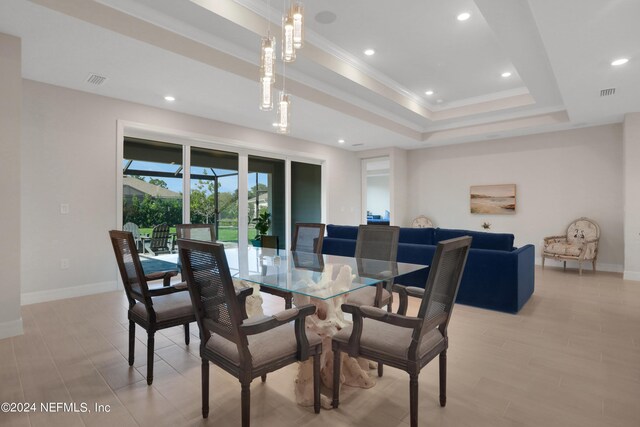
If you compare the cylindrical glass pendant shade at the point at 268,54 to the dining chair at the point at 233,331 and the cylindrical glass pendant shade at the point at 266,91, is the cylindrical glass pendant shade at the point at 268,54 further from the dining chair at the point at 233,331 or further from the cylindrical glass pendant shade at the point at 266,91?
the dining chair at the point at 233,331

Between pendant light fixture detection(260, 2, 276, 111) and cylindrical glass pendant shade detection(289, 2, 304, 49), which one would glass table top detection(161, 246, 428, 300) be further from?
cylindrical glass pendant shade detection(289, 2, 304, 49)

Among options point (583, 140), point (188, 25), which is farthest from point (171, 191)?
point (583, 140)

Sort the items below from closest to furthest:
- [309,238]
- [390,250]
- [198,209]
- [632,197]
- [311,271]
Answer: [311,271] → [390,250] → [309,238] → [632,197] → [198,209]

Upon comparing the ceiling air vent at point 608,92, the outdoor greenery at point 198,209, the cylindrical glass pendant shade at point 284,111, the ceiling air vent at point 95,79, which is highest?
the ceiling air vent at point 608,92

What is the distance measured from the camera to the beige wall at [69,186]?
156 inches

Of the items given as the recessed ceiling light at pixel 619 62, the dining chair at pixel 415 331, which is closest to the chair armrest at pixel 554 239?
the recessed ceiling light at pixel 619 62

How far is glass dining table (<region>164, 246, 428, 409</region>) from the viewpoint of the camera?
6.46ft

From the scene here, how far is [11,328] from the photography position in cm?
296

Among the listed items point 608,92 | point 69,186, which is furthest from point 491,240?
point 69,186

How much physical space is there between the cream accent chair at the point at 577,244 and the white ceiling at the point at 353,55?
6.26ft

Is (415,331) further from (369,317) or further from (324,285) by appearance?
(324,285)

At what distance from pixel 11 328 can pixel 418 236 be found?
14.3 ft

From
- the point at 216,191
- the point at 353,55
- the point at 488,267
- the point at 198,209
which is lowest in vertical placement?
the point at 488,267

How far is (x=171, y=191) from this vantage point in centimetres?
535
